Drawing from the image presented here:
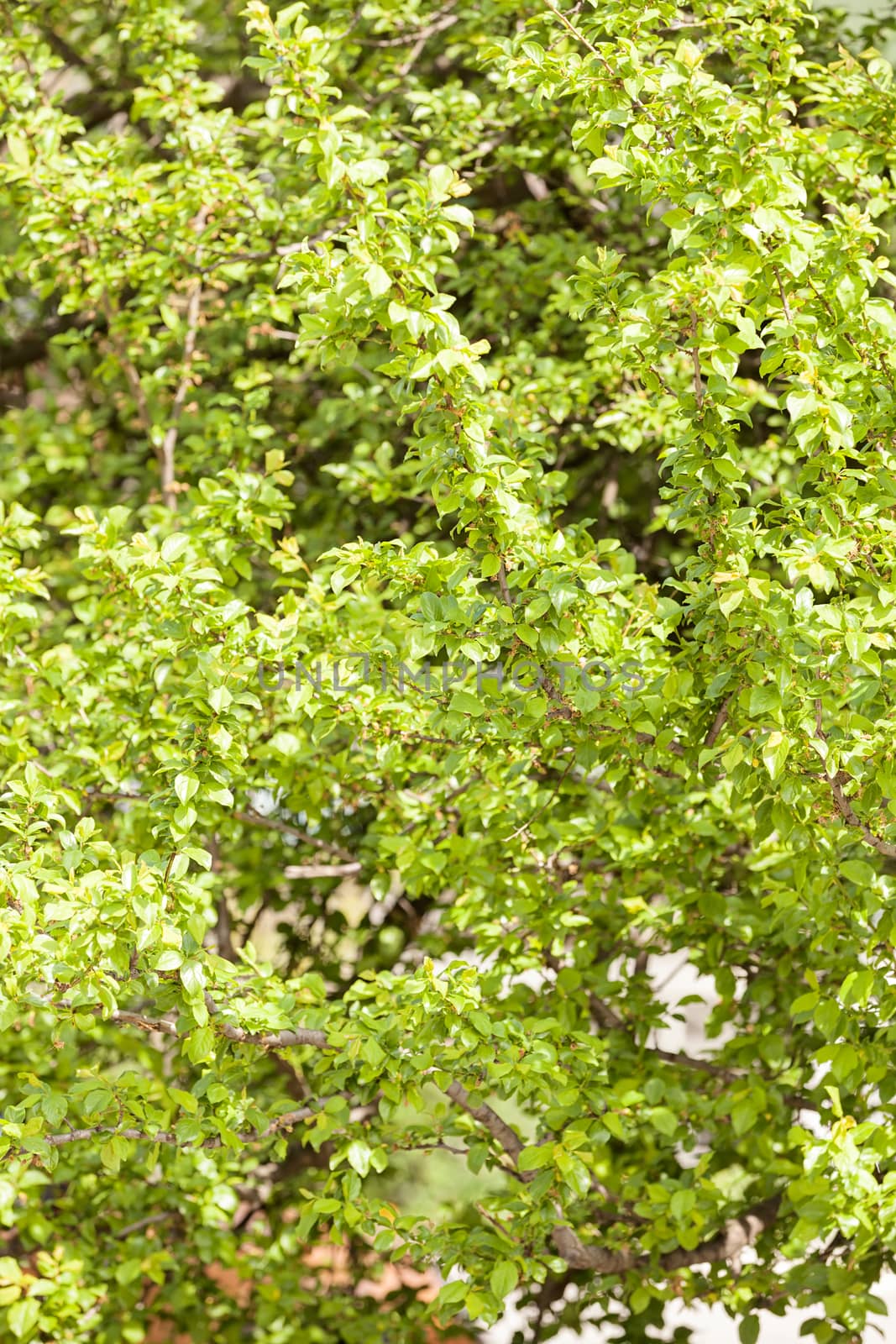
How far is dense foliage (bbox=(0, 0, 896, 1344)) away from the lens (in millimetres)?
2221

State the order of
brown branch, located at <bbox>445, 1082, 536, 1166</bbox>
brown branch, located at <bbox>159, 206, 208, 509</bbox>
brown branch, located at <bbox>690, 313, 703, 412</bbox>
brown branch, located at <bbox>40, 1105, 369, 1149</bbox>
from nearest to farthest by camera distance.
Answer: brown branch, located at <bbox>690, 313, 703, 412</bbox> < brown branch, located at <bbox>40, 1105, 369, 1149</bbox> < brown branch, located at <bbox>445, 1082, 536, 1166</bbox> < brown branch, located at <bbox>159, 206, 208, 509</bbox>

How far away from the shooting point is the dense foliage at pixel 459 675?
87.4 inches

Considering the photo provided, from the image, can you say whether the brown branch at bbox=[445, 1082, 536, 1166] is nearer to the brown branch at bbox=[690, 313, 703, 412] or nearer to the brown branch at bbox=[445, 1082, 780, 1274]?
the brown branch at bbox=[445, 1082, 780, 1274]

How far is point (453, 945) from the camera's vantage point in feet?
12.8

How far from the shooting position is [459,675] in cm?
263

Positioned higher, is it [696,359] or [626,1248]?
[696,359]

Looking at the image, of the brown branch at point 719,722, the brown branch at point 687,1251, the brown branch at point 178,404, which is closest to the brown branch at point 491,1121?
the brown branch at point 687,1251

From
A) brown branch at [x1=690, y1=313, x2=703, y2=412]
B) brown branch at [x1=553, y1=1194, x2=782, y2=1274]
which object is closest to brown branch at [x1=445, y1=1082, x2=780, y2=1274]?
brown branch at [x1=553, y1=1194, x2=782, y2=1274]

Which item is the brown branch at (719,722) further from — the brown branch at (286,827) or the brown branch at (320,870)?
the brown branch at (320,870)

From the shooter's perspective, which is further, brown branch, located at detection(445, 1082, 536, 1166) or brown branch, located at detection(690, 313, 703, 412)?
brown branch, located at detection(445, 1082, 536, 1166)

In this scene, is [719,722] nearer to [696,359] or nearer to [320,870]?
[696,359]

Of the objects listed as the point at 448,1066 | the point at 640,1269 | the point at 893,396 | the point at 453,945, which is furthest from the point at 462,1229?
the point at 893,396

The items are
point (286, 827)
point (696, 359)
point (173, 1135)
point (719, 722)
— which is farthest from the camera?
point (286, 827)

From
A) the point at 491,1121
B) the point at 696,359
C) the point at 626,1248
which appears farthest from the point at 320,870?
the point at 696,359
